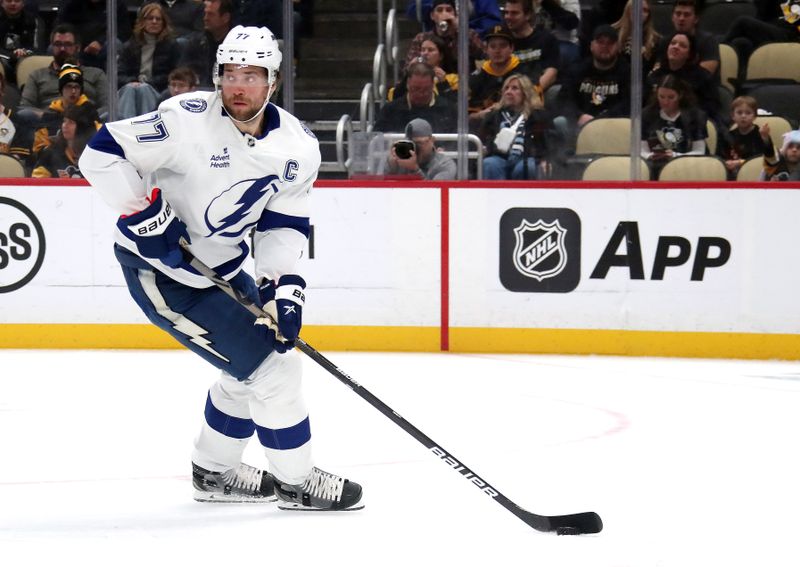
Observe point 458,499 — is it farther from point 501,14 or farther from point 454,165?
point 501,14

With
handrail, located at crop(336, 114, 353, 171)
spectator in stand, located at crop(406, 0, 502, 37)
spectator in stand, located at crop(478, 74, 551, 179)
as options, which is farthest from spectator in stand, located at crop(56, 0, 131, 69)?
spectator in stand, located at crop(478, 74, 551, 179)

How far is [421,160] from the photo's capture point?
6066mm

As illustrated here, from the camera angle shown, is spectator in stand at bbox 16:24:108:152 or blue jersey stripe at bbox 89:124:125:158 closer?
blue jersey stripe at bbox 89:124:125:158

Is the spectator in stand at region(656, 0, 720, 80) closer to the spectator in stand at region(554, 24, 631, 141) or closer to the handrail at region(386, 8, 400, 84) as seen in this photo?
the spectator in stand at region(554, 24, 631, 141)

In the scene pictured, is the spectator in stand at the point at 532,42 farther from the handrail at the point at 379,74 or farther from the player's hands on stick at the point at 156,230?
the player's hands on stick at the point at 156,230

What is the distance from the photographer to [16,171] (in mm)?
6125

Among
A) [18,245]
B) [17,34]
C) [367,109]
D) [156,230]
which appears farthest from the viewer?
[17,34]

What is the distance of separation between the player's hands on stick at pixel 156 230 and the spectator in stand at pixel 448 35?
10.7 ft

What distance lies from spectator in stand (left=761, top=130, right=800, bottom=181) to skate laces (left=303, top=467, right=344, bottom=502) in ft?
10.8

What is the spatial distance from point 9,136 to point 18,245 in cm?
57

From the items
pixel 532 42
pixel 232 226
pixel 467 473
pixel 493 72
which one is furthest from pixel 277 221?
pixel 532 42

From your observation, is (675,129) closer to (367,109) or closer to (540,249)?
(540,249)

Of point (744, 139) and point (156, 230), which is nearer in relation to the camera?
point (156, 230)

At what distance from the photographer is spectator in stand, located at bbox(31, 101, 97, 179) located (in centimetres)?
614
